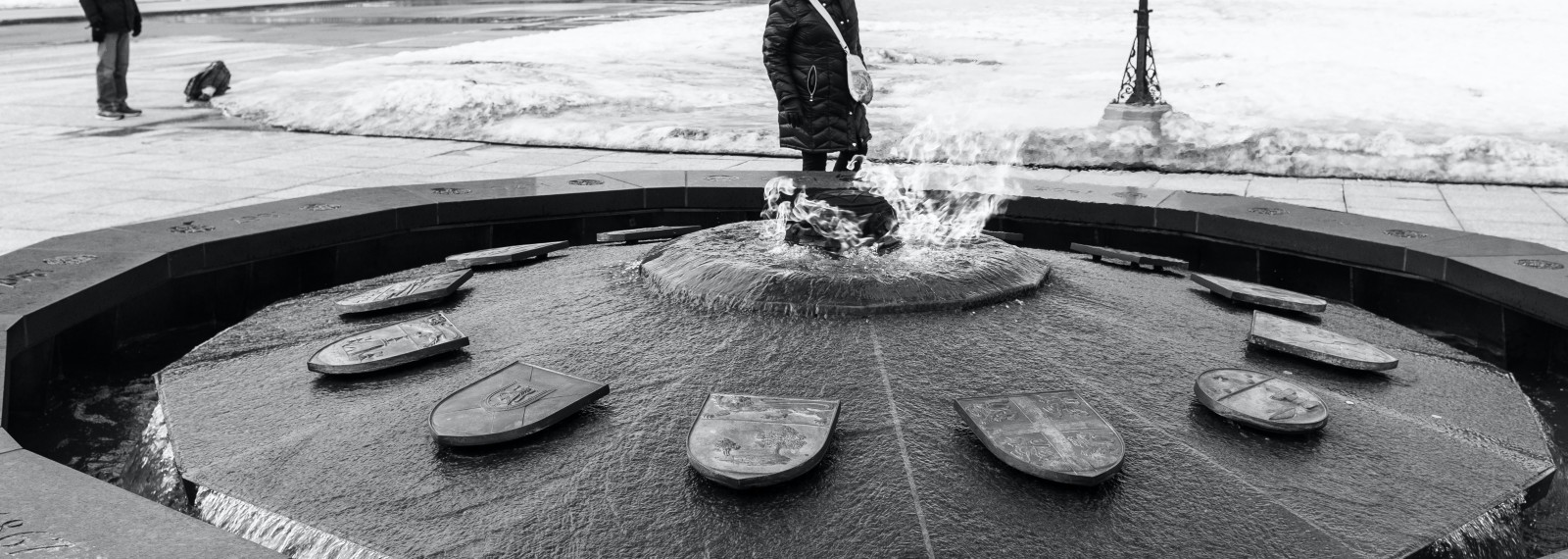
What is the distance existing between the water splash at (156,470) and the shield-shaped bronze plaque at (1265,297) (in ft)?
9.29

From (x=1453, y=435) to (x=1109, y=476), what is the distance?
3.08ft

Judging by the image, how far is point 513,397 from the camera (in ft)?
8.28

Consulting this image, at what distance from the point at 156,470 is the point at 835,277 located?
67.5 inches

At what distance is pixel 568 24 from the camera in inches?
Answer: 947

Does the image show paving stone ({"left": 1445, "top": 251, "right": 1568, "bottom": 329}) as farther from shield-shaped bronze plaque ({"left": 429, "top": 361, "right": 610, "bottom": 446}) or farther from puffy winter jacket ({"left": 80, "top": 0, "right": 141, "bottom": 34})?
puffy winter jacket ({"left": 80, "top": 0, "right": 141, "bottom": 34})

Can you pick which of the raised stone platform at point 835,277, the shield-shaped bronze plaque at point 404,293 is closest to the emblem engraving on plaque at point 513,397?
the raised stone platform at point 835,277

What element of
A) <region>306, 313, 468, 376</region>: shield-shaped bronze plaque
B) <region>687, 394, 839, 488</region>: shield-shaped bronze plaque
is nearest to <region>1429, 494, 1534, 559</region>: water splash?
<region>687, 394, 839, 488</region>: shield-shaped bronze plaque

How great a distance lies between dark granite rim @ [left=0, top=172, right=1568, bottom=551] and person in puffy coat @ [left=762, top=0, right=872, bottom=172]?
1.51 feet

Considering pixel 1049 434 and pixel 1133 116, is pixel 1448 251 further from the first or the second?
pixel 1133 116

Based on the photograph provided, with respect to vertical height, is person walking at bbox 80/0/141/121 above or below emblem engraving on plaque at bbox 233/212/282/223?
above

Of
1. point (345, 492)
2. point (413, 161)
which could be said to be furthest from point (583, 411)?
point (413, 161)

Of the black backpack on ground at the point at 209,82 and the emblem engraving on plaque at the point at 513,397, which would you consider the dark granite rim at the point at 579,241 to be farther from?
the black backpack on ground at the point at 209,82

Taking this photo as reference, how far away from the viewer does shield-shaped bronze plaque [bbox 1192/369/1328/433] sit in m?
2.44

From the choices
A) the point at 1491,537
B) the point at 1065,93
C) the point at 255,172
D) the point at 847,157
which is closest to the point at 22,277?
the point at 847,157
